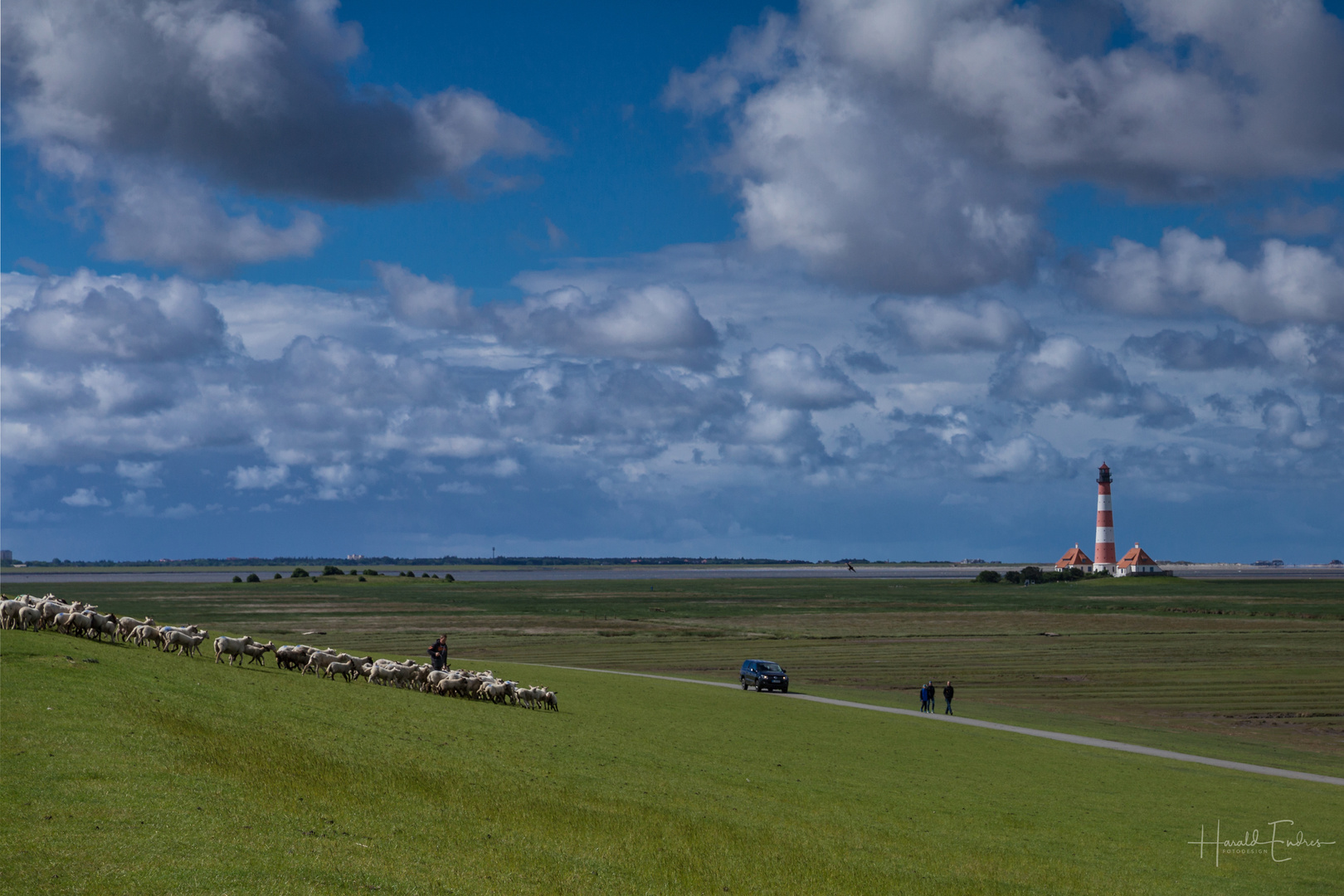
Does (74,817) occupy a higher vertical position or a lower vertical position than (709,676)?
higher

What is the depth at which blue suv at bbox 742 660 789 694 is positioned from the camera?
56.4 m

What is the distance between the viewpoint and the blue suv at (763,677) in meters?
56.4

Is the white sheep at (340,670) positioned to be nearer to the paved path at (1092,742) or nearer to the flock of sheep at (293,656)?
the flock of sheep at (293,656)

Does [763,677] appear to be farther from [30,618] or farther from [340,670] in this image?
[30,618]

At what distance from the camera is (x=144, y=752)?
20.0 meters

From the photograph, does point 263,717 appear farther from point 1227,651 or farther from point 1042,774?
point 1227,651

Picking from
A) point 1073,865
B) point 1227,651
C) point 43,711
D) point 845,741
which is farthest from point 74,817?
point 1227,651

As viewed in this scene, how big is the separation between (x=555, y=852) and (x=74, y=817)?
7.43 m
